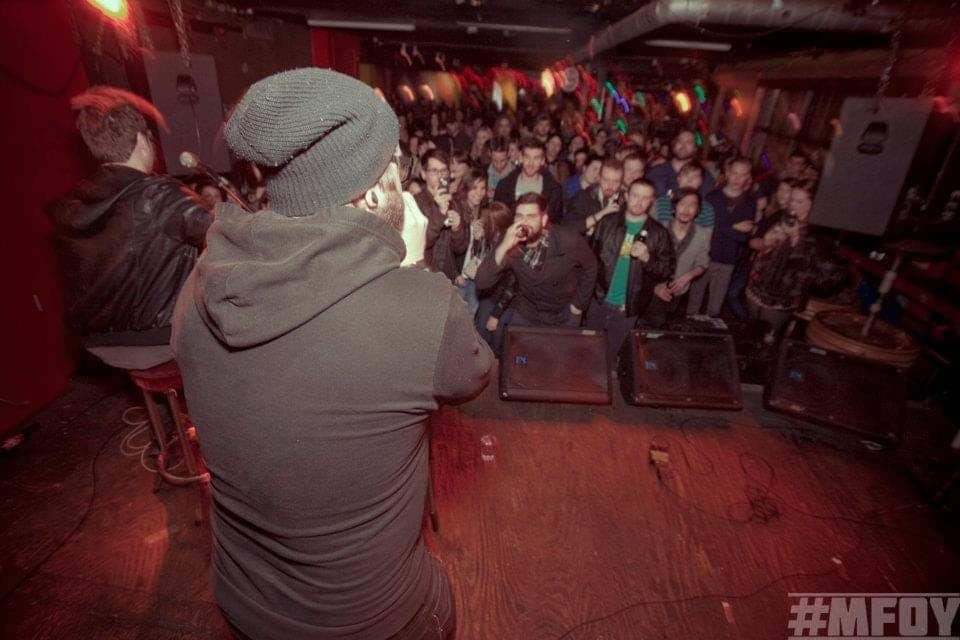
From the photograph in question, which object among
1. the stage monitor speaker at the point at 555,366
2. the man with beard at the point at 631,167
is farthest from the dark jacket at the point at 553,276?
the man with beard at the point at 631,167

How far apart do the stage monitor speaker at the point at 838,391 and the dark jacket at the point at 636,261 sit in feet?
3.89

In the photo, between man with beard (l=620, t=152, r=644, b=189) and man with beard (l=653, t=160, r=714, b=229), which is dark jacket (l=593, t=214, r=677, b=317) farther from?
man with beard (l=620, t=152, r=644, b=189)

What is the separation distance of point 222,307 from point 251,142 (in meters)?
0.26

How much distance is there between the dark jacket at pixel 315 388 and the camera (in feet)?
2.31

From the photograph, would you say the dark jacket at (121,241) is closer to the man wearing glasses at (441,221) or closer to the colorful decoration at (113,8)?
the man wearing glasses at (441,221)

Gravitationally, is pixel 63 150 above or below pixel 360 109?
below

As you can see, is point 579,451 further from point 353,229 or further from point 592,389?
point 353,229

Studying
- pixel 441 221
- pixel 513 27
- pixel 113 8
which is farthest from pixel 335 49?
pixel 441 221

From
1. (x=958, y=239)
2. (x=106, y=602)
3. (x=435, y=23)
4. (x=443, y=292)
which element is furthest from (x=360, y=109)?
(x=435, y=23)

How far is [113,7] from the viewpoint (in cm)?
340

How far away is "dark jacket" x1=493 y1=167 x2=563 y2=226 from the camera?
5.14m

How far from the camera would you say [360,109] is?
742 mm

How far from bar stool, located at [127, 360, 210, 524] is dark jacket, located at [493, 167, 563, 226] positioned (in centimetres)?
369

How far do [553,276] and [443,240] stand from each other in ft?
3.62
